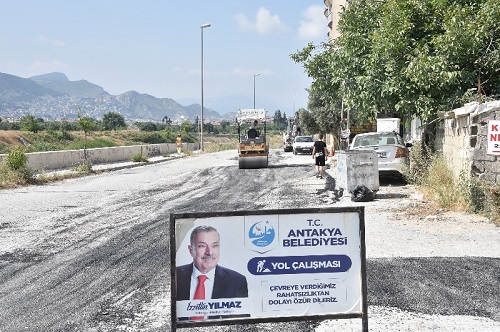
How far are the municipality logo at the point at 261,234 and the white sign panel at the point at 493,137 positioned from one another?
8.72 metres

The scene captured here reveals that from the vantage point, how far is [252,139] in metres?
29.0

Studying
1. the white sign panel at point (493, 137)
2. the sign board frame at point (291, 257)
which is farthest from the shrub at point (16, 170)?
the sign board frame at point (291, 257)

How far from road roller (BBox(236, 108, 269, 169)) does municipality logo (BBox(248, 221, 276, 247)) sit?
23.8 m

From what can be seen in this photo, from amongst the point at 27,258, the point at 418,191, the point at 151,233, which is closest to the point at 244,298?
the point at 27,258

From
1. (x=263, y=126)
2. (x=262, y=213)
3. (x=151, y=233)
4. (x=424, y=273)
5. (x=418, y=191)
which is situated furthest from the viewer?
(x=263, y=126)

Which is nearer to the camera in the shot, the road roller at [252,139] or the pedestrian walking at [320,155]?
the pedestrian walking at [320,155]

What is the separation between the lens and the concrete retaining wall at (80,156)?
25.0 meters

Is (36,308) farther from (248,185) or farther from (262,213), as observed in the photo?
(248,185)

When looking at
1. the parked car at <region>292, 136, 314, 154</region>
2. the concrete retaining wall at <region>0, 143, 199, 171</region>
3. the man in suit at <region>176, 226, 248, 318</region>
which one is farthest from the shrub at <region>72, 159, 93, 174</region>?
the parked car at <region>292, 136, 314, 154</region>

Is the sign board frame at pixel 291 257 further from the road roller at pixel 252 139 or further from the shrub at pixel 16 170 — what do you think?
the road roller at pixel 252 139

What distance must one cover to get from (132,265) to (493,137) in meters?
7.84

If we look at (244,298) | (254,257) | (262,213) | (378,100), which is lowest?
(244,298)

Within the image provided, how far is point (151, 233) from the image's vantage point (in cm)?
1068

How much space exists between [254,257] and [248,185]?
1555cm
